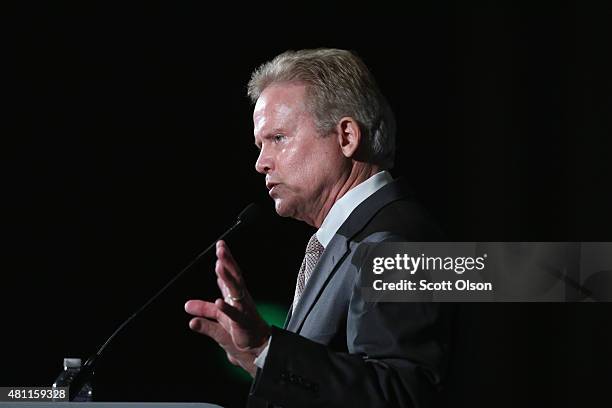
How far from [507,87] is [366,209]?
1.47 meters

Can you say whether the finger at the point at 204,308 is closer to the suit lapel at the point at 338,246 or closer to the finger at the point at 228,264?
the finger at the point at 228,264

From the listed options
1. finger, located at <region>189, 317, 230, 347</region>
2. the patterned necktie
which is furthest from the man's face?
finger, located at <region>189, 317, 230, 347</region>

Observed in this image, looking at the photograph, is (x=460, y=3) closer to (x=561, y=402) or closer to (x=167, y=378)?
(x=561, y=402)

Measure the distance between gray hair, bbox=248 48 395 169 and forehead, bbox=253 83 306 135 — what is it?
0.7 inches

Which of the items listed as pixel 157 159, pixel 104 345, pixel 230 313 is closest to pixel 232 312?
pixel 230 313

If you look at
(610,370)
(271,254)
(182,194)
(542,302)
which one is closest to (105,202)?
(182,194)

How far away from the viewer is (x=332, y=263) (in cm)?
156

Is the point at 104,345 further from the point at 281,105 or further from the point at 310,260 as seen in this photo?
the point at 281,105

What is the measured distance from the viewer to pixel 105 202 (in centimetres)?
318

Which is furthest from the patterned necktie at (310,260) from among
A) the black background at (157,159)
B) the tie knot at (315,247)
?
the black background at (157,159)

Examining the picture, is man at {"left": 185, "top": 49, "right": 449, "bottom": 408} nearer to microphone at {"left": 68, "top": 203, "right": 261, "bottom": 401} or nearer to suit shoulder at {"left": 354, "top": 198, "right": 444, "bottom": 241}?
suit shoulder at {"left": 354, "top": 198, "right": 444, "bottom": 241}

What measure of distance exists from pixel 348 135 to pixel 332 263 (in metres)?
0.30

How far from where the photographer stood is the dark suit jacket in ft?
3.96

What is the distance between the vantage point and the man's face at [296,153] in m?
1.69
